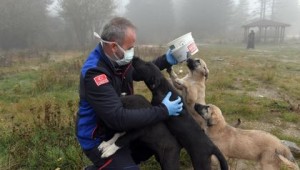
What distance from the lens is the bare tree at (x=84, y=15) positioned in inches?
1481

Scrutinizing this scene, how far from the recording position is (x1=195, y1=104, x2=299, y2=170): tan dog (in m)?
4.35

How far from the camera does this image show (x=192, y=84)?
6109 millimetres

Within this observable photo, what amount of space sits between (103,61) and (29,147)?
2476 millimetres

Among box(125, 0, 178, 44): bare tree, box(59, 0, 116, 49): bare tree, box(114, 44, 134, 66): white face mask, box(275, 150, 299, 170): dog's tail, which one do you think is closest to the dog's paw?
box(114, 44, 134, 66): white face mask

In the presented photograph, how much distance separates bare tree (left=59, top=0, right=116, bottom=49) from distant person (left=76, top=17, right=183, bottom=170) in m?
33.9

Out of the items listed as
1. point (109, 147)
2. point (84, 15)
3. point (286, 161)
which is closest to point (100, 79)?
point (109, 147)

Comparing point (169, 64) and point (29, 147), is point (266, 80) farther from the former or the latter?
point (29, 147)

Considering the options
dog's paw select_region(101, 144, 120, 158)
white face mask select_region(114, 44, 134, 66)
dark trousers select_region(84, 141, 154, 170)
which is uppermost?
white face mask select_region(114, 44, 134, 66)

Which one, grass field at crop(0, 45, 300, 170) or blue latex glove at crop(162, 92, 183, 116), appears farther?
grass field at crop(0, 45, 300, 170)

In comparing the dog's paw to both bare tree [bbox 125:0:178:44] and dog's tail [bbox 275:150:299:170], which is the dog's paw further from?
bare tree [bbox 125:0:178:44]

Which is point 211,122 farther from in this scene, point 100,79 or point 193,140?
point 100,79

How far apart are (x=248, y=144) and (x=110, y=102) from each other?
6.62ft

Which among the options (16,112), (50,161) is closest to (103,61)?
(50,161)

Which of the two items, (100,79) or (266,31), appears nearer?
(100,79)
